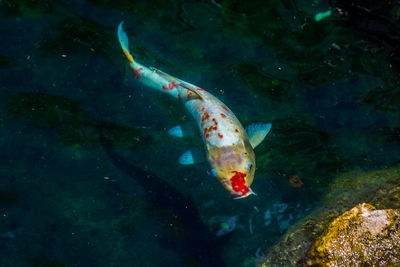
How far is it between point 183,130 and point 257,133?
0.93m

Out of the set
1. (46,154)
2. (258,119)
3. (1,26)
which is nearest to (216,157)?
(258,119)

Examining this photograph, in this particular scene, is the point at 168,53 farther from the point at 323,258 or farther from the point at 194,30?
the point at 323,258

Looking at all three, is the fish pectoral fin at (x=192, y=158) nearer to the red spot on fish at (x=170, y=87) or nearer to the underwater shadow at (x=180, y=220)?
the underwater shadow at (x=180, y=220)

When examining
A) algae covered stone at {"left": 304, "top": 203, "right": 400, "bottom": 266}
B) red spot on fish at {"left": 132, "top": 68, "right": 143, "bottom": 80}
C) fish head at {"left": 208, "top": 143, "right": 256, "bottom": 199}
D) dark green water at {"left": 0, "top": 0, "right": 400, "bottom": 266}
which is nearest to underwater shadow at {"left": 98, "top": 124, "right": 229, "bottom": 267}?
dark green water at {"left": 0, "top": 0, "right": 400, "bottom": 266}

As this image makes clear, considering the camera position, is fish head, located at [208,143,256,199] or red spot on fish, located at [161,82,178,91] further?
red spot on fish, located at [161,82,178,91]

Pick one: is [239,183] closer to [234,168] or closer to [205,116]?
[234,168]

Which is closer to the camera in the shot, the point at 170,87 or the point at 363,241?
the point at 363,241

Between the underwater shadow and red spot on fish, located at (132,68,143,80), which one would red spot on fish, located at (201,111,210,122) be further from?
red spot on fish, located at (132,68,143,80)

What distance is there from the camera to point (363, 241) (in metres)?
2.49

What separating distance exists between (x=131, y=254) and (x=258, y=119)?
241cm

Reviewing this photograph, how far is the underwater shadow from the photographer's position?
134 inches

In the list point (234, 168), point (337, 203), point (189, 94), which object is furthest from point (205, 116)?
point (337, 203)

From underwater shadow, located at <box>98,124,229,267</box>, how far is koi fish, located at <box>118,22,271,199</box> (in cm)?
62

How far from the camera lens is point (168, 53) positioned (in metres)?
4.96
